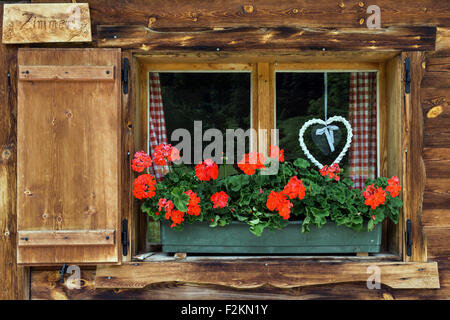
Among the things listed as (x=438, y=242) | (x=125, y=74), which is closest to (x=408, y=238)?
(x=438, y=242)

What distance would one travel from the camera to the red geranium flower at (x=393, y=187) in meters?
3.03

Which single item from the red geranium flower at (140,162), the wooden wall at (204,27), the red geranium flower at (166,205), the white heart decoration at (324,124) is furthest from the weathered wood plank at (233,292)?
the white heart decoration at (324,124)

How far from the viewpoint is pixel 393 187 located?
3033mm

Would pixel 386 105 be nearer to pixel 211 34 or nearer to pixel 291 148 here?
pixel 291 148

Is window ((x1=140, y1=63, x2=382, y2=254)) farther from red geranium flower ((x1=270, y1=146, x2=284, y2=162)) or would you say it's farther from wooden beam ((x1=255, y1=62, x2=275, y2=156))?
red geranium flower ((x1=270, y1=146, x2=284, y2=162))

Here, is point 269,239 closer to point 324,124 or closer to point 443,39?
point 324,124

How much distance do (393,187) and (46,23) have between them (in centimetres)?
229

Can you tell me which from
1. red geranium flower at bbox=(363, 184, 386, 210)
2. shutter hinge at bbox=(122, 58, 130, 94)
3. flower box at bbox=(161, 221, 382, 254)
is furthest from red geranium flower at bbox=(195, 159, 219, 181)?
red geranium flower at bbox=(363, 184, 386, 210)

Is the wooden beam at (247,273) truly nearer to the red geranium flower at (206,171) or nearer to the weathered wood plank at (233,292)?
the weathered wood plank at (233,292)

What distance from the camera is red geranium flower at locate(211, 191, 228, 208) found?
3023mm

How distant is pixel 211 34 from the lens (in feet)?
10.4

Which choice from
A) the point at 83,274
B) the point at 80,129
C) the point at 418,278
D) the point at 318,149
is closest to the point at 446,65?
the point at 318,149

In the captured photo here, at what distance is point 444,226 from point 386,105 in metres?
0.86

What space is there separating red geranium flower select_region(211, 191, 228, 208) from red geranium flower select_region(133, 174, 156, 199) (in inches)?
14.4
